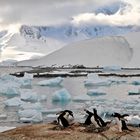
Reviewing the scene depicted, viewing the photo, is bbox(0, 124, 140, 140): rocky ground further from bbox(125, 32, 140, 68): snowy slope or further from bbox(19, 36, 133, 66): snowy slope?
bbox(125, 32, 140, 68): snowy slope

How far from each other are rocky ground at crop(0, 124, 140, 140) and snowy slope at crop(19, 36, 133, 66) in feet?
217

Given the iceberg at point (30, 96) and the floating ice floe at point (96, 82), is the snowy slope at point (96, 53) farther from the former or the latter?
the iceberg at point (30, 96)

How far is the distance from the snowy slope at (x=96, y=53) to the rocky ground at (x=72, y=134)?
217ft

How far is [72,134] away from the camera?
8.44 m

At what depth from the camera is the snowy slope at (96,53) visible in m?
77.3

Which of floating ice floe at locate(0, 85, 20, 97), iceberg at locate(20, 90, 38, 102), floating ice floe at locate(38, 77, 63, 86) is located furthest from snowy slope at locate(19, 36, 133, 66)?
iceberg at locate(20, 90, 38, 102)

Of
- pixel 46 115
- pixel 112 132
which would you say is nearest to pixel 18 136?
pixel 112 132

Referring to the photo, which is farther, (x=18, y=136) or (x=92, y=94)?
(x=92, y=94)

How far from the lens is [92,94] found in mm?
27641

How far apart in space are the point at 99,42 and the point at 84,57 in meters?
4.02

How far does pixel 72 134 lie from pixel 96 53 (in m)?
71.0

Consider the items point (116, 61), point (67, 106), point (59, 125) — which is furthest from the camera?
point (116, 61)

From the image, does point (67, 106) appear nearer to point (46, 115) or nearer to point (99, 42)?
point (46, 115)

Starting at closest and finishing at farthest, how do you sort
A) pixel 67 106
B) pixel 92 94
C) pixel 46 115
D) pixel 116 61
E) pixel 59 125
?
pixel 59 125 < pixel 46 115 < pixel 67 106 < pixel 92 94 < pixel 116 61
